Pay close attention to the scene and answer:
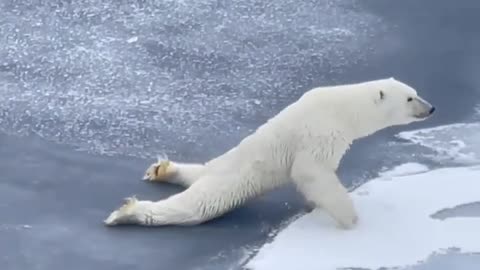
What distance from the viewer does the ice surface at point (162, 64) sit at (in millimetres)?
4535

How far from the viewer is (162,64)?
5070 mm

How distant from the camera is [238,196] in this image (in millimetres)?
3963

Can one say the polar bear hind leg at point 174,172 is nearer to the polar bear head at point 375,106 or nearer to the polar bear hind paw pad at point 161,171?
the polar bear hind paw pad at point 161,171

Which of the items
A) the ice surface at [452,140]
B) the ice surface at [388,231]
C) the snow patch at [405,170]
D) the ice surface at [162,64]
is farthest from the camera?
the ice surface at [162,64]

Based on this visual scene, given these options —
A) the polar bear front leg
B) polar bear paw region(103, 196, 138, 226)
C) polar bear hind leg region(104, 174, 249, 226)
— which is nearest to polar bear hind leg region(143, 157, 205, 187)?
polar bear hind leg region(104, 174, 249, 226)

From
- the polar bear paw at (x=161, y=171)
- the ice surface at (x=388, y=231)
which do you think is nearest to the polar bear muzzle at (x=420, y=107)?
the ice surface at (x=388, y=231)

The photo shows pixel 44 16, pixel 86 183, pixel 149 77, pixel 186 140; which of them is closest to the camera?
pixel 86 183

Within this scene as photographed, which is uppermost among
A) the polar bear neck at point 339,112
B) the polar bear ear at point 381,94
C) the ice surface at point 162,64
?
the ice surface at point 162,64

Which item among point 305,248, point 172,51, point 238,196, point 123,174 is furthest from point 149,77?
point 305,248

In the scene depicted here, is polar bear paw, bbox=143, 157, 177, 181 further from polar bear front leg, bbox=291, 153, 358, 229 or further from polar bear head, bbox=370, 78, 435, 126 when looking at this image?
polar bear head, bbox=370, 78, 435, 126

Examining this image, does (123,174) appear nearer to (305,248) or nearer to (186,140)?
(186,140)

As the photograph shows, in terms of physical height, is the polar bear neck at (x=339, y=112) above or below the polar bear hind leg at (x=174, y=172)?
above

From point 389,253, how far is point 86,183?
117cm

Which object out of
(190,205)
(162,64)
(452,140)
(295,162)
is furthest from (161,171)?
(452,140)
